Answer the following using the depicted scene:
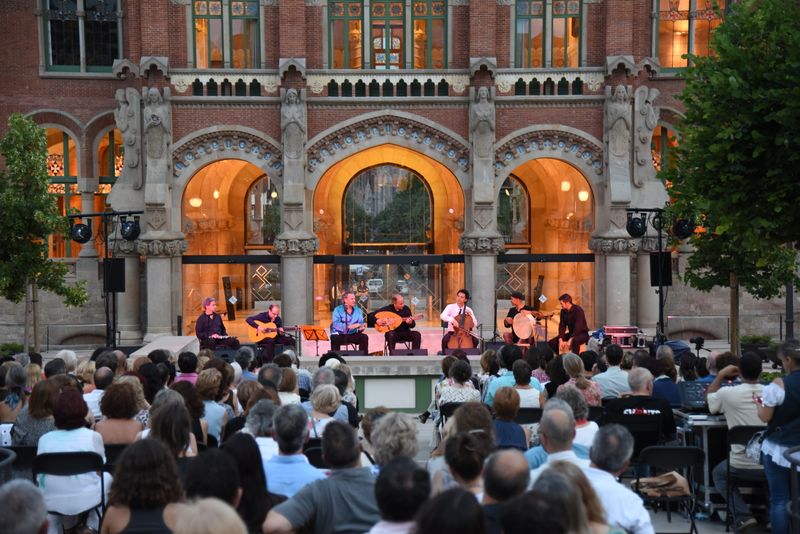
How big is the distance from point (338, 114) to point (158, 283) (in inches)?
268

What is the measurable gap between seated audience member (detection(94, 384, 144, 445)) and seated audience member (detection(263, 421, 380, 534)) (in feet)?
10.4

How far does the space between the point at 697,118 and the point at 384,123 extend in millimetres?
13925

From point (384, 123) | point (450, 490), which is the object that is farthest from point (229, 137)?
point (450, 490)

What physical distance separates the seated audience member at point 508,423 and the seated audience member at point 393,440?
85.7 inches

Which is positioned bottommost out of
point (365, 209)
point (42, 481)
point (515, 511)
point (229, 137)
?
point (42, 481)

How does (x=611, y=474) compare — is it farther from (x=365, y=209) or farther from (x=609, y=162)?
(x=365, y=209)

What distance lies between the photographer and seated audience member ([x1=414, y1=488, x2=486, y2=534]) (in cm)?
465

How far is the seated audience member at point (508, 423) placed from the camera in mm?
9422

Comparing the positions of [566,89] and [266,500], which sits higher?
[566,89]

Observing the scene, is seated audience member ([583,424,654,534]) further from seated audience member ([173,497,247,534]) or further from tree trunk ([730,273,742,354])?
tree trunk ([730,273,742,354])

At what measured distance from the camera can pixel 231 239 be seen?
108 feet

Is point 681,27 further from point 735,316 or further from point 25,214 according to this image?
point 25,214

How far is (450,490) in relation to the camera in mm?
4867

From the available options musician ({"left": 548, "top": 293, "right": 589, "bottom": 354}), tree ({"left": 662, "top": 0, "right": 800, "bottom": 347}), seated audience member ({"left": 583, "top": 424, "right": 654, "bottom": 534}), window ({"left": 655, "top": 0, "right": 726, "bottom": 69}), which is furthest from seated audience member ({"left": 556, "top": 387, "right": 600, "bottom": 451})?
window ({"left": 655, "top": 0, "right": 726, "bottom": 69})
